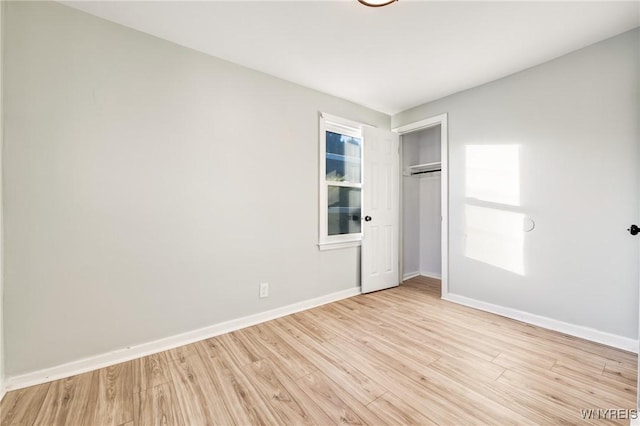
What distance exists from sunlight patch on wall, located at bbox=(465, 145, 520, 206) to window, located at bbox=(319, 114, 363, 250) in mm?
1289

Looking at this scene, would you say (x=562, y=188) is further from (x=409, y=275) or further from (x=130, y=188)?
(x=130, y=188)

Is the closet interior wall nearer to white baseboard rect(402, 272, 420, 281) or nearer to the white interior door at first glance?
white baseboard rect(402, 272, 420, 281)

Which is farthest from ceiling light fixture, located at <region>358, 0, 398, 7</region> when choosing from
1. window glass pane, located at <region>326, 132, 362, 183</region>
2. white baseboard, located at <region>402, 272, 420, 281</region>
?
white baseboard, located at <region>402, 272, 420, 281</region>

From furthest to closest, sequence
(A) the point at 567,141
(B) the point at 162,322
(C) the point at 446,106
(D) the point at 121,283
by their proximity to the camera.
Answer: (C) the point at 446,106
(A) the point at 567,141
(B) the point at 162,322
(D) the point at 121,283

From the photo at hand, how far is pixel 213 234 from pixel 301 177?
1085 millimetres

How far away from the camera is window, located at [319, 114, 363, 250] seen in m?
2.98

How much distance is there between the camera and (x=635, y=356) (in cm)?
185

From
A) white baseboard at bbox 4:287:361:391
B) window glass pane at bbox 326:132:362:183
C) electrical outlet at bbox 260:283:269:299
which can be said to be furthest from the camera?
window glass pane at bbox 326:132:362:183

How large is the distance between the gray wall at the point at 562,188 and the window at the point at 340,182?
1234 millimetres

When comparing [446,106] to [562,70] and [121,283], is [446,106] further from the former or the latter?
[121,283]

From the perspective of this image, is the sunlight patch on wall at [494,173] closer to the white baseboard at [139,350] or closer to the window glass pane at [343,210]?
the window glass pane at [343,210]

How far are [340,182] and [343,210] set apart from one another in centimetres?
36

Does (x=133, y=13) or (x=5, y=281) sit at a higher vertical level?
(x=133, y=13)

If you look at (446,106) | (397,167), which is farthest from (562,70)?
(397,167)
